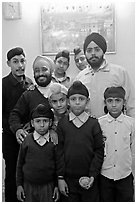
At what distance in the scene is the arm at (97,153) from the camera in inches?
74.4

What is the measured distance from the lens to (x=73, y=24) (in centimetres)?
366

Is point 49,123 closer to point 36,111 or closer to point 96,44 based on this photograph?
point 36,111

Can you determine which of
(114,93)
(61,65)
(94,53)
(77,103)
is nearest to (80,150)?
(77,103)

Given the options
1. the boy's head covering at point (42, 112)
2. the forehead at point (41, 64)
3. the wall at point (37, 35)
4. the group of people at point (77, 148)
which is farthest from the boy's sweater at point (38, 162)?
the wall at point (37, 35)

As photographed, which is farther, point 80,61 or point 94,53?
point 80,61

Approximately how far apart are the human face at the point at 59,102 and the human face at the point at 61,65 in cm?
102

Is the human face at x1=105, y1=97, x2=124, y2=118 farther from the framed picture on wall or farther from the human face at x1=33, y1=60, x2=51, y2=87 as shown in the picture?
the framed picture on wall

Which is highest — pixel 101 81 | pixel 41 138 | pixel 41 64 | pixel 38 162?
pixel 41 64

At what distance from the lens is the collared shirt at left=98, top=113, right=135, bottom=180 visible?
192 centimetres

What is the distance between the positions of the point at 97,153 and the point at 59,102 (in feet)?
1.28

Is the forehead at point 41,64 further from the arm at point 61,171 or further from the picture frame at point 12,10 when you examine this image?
the picture frame at point 12,10

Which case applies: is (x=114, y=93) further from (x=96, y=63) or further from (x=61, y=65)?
(x=61, y=65)

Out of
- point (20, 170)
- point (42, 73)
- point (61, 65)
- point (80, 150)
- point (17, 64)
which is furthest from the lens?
point (61, 65)

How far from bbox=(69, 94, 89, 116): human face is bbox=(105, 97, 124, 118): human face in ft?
0.45
